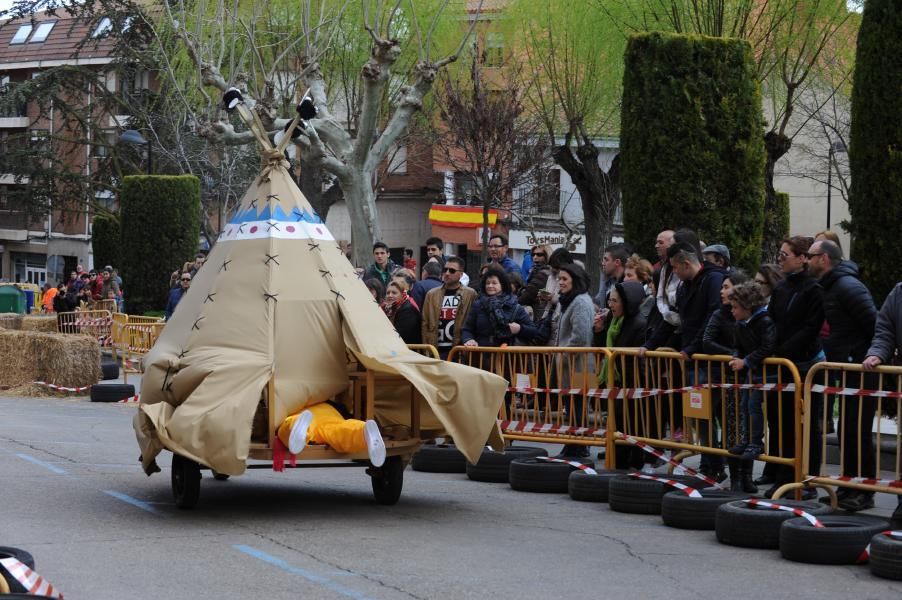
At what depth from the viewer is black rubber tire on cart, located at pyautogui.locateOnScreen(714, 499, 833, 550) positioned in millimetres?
9336

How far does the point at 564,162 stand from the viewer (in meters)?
35.1

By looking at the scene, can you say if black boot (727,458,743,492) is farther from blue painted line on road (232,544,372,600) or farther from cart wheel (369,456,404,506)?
blue painted line on road (232,544,372,600)

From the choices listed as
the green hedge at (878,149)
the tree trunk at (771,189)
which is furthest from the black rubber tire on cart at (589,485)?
the tree trunk at (771,189)

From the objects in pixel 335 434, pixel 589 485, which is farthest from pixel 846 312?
pixel 335 434

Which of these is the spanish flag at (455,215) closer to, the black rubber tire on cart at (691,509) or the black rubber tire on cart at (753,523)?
the black rubber tire on cart at (691,509)

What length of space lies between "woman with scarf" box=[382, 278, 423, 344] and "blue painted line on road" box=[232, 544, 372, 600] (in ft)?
21.4

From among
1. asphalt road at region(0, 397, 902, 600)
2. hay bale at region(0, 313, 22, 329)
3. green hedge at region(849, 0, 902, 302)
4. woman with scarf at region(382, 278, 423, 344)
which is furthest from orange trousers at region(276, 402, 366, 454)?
hay bale at region(0, 313, 22, 329)

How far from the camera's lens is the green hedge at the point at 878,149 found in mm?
14781

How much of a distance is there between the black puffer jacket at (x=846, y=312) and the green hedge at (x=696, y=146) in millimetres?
6711

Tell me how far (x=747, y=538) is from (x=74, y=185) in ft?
148

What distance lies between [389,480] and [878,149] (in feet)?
22.6

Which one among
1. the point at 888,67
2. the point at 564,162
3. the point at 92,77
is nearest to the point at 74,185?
the point at 92,77

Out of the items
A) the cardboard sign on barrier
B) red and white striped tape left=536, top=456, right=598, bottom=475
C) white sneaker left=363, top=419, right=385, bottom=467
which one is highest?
the cardboard sign on barrier

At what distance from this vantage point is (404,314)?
1554 cm
